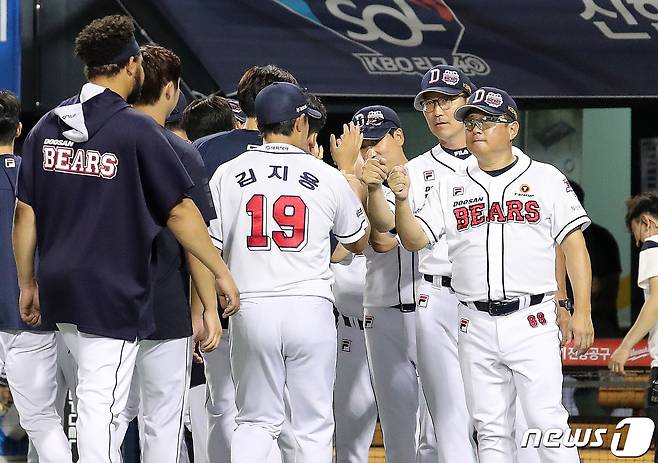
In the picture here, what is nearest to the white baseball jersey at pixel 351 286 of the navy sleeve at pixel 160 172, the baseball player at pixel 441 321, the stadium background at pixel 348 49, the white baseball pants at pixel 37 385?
the baseball player at pixel 441 321

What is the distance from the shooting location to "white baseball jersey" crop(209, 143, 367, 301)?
462 centimetres

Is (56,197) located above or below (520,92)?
below

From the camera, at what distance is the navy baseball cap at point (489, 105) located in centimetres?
482

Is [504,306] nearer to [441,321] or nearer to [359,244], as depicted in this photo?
[441,321]

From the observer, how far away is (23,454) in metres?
6.82

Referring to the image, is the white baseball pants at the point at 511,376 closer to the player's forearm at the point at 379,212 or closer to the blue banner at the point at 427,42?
the player's forearm at the point at 379,212

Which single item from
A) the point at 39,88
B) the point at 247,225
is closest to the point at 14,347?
the point at 247,225

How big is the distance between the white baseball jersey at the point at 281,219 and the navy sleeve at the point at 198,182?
0.55 feet

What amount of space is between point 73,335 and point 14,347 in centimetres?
124

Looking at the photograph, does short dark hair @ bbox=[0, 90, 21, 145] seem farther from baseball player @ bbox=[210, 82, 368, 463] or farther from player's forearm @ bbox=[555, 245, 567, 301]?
player's forearm @ bbox=[555, 245, 567, 301]

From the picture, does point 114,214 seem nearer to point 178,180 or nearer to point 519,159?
point 178,180

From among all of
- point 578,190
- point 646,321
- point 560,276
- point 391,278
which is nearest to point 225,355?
point 391,278

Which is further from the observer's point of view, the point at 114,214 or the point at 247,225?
the point at 247,225

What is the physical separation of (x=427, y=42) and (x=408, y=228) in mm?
2825
